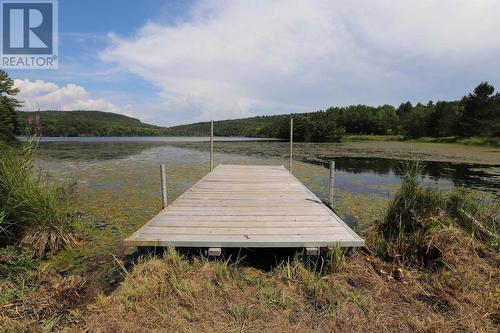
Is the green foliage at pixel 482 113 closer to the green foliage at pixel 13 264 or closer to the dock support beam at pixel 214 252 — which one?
the dock support beam at pixel 214 252

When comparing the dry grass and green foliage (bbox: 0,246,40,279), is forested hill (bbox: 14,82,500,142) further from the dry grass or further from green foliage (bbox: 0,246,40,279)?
the dry grass

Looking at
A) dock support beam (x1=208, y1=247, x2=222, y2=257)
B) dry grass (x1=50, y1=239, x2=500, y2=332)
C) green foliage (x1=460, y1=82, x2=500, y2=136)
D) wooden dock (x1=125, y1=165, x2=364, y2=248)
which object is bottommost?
dry grass (x1=50, y1=239, x2=500, y2=332)

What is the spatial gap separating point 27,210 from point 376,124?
7750cm

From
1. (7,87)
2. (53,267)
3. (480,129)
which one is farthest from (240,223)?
(480,129)

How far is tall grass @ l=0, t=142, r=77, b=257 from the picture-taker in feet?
13.0

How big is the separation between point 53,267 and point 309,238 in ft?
11.9

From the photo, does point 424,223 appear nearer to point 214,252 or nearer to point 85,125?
point 214,252

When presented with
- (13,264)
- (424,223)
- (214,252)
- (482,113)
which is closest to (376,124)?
(482,113)

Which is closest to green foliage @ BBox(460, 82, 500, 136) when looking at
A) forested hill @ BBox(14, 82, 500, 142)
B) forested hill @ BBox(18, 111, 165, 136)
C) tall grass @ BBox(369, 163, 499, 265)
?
forested hill @ BBox(14, 82, 500, 142)

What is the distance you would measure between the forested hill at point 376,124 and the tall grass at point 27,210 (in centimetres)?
Answer: 103

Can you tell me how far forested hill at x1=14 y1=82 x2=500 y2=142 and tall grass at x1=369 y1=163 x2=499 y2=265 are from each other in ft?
20.6

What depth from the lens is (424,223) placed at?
12.9ft

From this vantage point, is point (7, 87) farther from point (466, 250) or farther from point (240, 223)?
point (466, 250)

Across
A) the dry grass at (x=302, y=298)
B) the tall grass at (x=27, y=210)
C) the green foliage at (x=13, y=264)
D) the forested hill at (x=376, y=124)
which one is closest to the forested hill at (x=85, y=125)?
the forested hill at (x=376, y=124)
